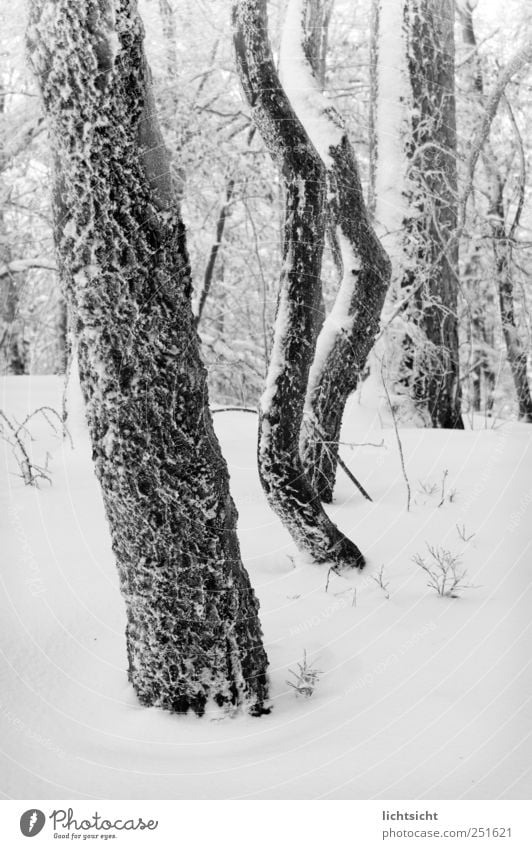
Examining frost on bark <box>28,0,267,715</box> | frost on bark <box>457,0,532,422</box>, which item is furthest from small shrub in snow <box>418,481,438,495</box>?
frost on bark <box>457,0,532,422</box>

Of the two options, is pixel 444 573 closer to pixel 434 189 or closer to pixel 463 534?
pixel 463 534

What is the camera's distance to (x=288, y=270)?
3.06m

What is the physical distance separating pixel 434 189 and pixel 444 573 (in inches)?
152

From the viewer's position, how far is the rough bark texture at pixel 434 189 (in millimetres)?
5449

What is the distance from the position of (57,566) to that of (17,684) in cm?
80

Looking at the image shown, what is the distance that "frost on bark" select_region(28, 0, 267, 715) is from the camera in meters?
1.95

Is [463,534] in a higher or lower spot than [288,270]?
lower

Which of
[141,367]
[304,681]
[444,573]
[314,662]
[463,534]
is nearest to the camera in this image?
[141,367]

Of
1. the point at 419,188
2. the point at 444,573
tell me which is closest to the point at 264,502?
the point at 444,573

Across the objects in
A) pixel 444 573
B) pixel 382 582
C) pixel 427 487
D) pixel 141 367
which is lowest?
pixel 382 582

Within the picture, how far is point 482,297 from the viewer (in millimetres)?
12211

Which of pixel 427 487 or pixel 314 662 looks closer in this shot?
pixel 314 662

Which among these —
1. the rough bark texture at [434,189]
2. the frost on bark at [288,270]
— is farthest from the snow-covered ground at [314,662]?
the rough bark texture at [434,189]

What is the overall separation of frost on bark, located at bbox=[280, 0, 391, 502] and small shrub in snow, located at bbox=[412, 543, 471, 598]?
0.78 m
